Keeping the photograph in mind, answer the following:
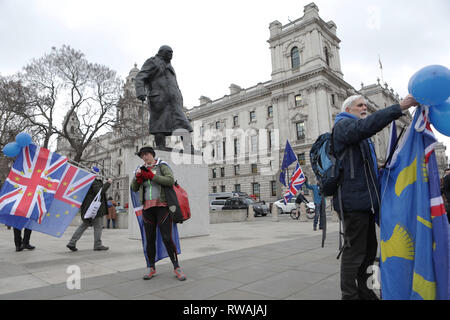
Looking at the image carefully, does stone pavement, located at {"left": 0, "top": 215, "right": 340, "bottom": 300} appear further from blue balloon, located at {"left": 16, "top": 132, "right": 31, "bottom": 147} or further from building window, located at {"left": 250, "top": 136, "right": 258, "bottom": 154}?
building window, located at {"left": 250, "top": 136, "right": 258, "bottom": 154}

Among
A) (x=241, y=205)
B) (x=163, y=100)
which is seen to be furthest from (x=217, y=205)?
(x=163, y=100)

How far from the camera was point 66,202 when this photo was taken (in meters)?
5.65

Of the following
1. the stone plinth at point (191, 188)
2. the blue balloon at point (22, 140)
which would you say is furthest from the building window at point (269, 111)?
the blue balloon at point (22, 140)

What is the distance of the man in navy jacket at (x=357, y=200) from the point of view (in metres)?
2.29

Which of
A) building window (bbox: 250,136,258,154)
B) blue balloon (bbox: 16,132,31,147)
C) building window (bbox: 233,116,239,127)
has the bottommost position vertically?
blue balloon (bbox: 16,132,31,147)

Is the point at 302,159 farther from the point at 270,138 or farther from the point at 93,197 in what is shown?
the point at 93,197

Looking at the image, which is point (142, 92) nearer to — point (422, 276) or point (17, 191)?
point (17, 191)

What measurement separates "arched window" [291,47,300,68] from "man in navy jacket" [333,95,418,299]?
135 feet

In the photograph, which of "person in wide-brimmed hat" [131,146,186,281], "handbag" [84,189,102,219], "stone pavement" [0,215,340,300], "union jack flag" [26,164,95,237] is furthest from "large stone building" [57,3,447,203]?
"person in wide-brimmed hat" [131,146,186,281]

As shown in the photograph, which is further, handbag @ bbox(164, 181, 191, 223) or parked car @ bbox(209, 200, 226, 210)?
parked car @ bbox(209, 200, 226, 210)

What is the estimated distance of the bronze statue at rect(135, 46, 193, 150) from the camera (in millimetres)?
7496

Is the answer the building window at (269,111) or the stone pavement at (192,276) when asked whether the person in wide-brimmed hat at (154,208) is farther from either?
the building window at (269,111)
